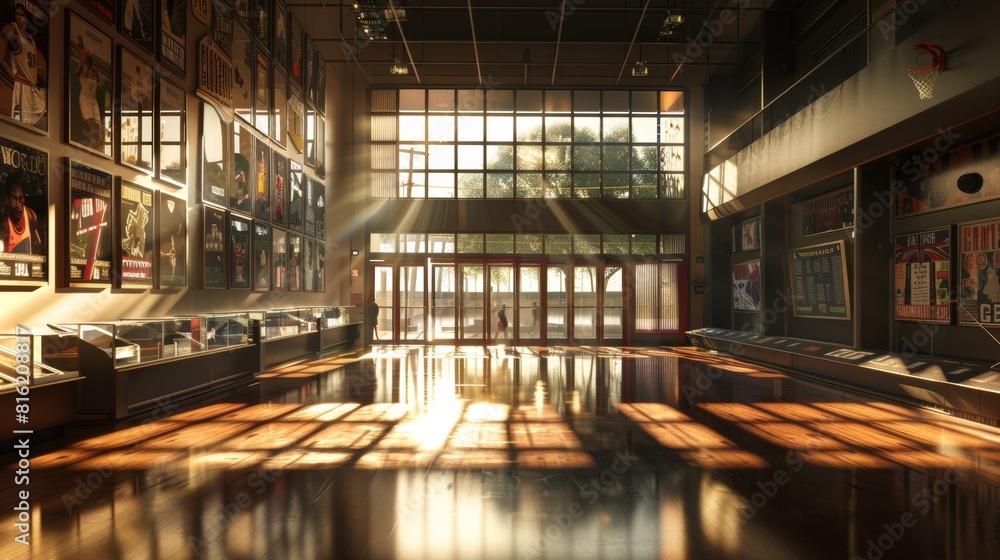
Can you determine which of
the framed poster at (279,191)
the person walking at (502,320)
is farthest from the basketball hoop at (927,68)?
the person walking at (502,320)

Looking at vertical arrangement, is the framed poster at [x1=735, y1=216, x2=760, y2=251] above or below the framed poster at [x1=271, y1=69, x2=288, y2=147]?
below

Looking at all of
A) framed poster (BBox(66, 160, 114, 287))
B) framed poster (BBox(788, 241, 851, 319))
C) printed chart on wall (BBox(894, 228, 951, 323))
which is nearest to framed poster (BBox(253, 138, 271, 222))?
framed poster (BBox(66, 160, 114, 287))

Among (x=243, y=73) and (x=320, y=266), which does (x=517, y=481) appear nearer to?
(x=243, y=73)

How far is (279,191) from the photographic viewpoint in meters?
12.7

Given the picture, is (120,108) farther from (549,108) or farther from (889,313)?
(549,108)

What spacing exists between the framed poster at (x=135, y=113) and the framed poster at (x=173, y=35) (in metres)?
0.51

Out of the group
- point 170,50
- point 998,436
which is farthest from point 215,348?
point 998,436

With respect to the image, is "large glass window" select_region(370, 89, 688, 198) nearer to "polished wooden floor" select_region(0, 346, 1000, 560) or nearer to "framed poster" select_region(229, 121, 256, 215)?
"framed poster" select_region(229, 121, 256, 215)

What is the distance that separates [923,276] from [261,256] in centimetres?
1065

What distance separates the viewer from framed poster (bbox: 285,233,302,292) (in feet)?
43.4

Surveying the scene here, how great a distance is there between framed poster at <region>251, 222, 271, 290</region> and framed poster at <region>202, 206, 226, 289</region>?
1.21 m

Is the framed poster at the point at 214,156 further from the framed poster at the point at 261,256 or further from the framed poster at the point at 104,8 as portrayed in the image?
the framed poster at the point at 104,8

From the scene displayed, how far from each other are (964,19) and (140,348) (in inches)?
380

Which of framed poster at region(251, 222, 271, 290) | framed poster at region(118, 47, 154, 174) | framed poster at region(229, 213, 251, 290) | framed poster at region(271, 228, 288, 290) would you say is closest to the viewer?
framed poster at region(118, 47, 154, 174)
